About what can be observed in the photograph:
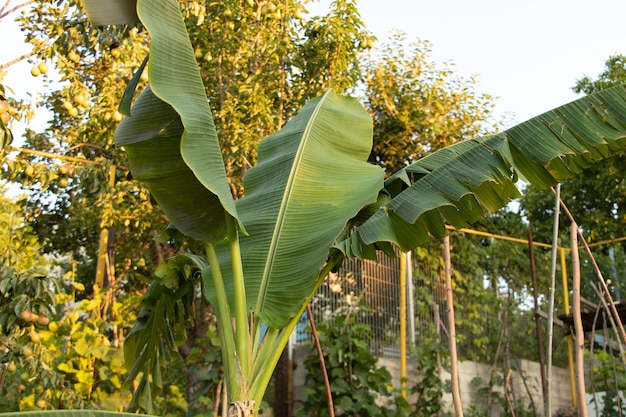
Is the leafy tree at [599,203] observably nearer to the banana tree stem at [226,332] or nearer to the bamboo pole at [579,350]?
the bamboo pole at [579,350]

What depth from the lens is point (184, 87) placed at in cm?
340

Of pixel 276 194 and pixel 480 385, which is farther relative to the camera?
pixel 480 385

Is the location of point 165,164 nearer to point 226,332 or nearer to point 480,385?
point 226,332

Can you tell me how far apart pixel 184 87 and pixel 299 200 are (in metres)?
1.06

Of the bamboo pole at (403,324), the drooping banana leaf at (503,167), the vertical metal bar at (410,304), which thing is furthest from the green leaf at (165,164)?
the vertical metal bar at (410,304)

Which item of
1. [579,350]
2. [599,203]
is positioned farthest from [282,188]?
[599,203]

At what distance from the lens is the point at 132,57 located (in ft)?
22.5

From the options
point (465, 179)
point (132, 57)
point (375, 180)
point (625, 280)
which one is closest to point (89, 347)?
point (132, 57)

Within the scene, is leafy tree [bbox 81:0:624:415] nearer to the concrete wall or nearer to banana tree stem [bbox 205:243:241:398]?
banana tree stem [bbox 205:243:241:398]

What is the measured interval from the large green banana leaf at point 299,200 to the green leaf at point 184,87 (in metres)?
0.60

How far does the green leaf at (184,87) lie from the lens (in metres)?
3.19

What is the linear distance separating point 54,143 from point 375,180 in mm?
5816

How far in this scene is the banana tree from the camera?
11.1ft

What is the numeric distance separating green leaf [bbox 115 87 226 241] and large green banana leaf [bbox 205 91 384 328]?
45 centimetres
